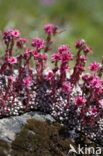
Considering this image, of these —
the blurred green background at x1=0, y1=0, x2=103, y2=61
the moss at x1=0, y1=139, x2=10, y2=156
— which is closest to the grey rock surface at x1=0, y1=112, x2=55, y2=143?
the moss at x1=0, y1=139, x2=10, y2=156

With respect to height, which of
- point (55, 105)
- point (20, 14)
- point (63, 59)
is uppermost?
point (20, 14)

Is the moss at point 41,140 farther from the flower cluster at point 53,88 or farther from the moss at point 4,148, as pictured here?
the flower cluster at point 53,88

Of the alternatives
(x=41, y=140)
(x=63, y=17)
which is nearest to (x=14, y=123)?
(x=41, y=140)

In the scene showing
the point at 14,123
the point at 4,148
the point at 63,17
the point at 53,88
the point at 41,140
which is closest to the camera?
the point at 4,148

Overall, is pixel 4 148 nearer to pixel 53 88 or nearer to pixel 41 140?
pixel 41 140

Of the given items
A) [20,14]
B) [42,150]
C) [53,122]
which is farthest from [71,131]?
[20,14]

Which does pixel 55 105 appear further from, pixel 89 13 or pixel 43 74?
pixel 89 13
